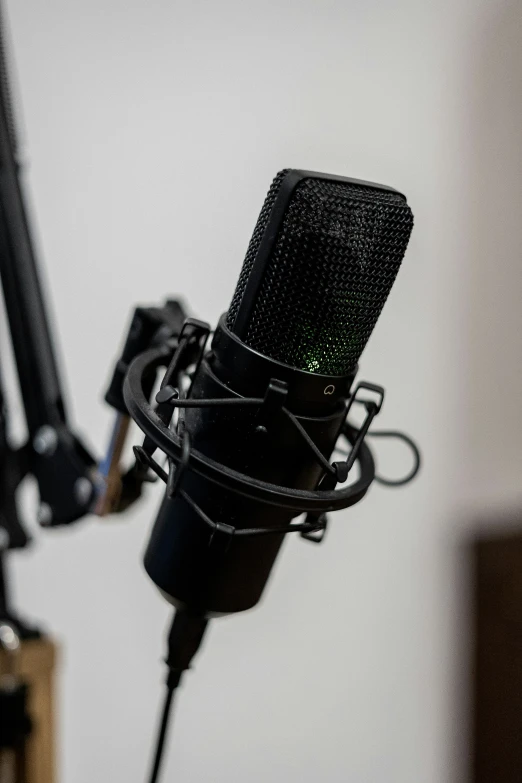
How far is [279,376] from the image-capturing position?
36 centimetres

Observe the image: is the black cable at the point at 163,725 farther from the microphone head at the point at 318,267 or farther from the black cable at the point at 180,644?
the microphone head at the point at 318,267

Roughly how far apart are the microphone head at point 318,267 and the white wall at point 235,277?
535 millimetres

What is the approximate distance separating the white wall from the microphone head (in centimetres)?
54

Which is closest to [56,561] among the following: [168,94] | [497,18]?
[168,94]

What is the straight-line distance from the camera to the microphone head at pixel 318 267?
34cm

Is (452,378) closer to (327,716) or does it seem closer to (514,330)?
(514,330)

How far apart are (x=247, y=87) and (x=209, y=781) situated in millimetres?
972

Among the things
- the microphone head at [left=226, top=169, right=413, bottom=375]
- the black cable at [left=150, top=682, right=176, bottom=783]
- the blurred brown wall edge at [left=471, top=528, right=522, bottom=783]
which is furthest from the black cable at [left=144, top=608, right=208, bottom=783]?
the blurred brown wall edge at [left=471, top=528, right=522, bottom=783]

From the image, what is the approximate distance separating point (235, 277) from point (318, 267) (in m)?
0.58

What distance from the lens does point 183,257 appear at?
0.98 m

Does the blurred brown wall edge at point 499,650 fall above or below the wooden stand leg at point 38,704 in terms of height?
below

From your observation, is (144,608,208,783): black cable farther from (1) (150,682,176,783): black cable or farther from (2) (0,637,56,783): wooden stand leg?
(2) (0,637,56,783): wooden stand leg

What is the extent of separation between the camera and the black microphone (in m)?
0.34

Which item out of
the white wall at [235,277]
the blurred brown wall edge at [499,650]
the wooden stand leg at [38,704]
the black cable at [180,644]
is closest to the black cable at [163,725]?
the black cable at [180,644]
